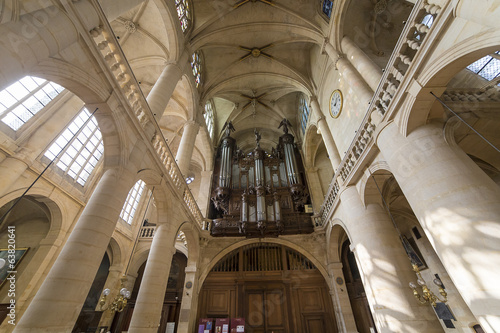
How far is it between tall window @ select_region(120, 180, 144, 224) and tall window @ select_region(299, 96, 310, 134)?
11.8 meters

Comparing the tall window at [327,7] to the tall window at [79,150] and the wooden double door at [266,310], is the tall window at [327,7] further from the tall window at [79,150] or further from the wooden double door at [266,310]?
the wooden double door at [266,310]

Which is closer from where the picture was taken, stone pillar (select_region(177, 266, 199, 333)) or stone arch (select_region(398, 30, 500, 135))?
stone arch (select_region(398, 30, 500, 135))

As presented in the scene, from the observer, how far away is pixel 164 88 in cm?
684

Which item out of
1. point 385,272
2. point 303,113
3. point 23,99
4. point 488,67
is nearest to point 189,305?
point 385,272

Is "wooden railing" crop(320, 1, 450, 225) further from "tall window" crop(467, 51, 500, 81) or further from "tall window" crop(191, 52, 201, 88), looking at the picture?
"tall window" crop(191, 52, 201, 88)

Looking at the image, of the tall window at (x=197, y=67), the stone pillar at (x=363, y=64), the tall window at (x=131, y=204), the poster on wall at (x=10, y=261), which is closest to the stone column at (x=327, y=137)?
the stone pillar at (x=363, y=64)

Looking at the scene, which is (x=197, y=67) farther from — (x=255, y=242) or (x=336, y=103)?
(x=255, y=242)

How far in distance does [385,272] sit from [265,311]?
20.0 feet

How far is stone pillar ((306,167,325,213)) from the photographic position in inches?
467

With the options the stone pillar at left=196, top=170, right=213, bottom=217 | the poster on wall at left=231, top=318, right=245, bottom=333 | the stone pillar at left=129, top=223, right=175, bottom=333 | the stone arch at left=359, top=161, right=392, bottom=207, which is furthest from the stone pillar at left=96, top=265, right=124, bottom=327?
the stone arch at left=359, top=161, right=392, bottom=207

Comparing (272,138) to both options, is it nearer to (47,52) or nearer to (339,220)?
(339,220)

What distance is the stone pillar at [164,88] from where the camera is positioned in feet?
20.6

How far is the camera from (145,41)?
9.88m

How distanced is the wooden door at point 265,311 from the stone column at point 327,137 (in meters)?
6.44
